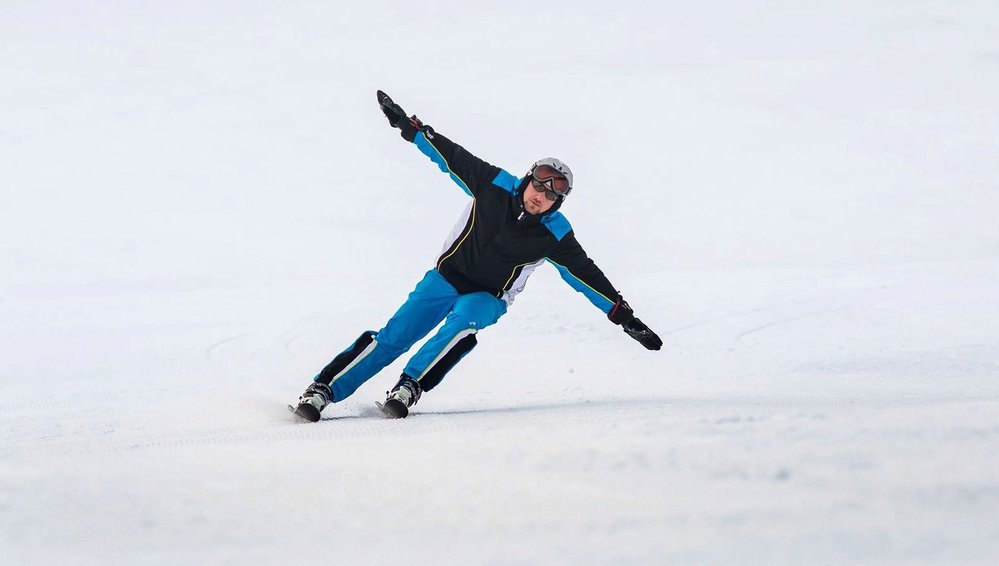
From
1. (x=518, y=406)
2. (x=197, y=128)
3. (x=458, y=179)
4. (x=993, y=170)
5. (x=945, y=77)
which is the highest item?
(x=945, y=77)

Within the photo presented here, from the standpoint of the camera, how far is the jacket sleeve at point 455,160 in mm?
4844

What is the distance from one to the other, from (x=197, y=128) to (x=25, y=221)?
6.01 meters

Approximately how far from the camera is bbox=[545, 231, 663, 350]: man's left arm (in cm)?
481

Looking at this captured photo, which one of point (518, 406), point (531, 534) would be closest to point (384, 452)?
point (531, 534)

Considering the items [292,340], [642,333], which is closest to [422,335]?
[642,333]

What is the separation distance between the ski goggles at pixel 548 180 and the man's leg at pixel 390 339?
0.70 metres

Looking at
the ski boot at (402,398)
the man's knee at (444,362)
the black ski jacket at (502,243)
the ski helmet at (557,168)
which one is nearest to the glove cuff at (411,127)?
the black ski jacket at (502,243)

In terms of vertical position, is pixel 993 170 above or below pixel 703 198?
above

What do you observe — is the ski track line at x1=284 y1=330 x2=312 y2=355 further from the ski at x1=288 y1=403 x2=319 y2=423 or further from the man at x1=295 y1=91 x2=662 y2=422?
the ski at x1=288 y1=403 x2=319 y2=423

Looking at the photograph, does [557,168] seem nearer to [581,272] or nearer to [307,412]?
[581,272]

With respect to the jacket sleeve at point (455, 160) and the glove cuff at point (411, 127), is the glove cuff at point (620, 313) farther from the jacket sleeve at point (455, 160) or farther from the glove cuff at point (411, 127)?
the glove cuff at point (411, 127)

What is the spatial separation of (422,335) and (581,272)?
877 millimetres

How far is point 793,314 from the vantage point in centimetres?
926

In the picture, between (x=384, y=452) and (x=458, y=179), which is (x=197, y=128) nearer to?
(x=458, y=179)
